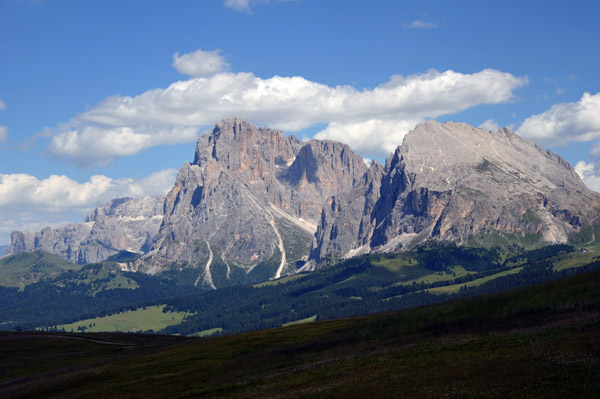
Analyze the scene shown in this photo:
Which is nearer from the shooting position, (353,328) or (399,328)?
(399,328)

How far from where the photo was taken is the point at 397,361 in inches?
3472

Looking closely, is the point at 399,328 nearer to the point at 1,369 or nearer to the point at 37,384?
the point at 37,384

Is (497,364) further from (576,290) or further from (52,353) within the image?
(52,353)

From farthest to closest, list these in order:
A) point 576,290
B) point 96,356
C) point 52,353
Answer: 1. point 52,353
2. point 96,356
3. point 576,290

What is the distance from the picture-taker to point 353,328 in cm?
13925

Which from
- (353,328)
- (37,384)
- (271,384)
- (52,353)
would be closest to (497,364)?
(271,384)

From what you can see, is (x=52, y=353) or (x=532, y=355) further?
(x=52, y=353)

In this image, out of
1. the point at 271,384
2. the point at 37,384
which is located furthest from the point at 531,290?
the point at 37,384

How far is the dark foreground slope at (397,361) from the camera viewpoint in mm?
68125

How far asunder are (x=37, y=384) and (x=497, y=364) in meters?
88.8

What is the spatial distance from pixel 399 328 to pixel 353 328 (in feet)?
63.2

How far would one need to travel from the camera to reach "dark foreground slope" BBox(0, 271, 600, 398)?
68125 millimetres

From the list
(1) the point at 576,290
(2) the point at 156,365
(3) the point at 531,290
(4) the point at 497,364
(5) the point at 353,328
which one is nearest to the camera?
(4) the point at 497,364

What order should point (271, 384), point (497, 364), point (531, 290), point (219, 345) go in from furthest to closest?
point (219, 345) → point (531, 290) → point (271, 384) → point (497, 364)
